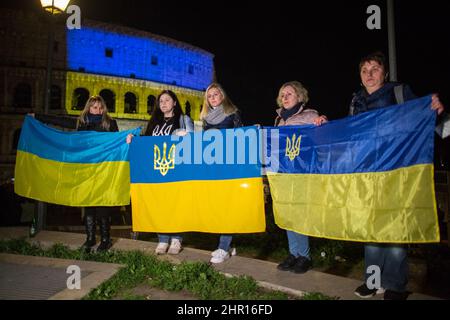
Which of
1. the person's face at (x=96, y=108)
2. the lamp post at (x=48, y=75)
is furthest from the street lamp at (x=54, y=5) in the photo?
the person's face at (x=96, y=108)

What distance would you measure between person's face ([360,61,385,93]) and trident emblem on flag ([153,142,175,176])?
2.64 metres

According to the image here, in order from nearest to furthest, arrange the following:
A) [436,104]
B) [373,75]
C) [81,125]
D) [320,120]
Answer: [436,104]
[373,75]
[320,120]
[81,125]

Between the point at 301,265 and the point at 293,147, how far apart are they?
140 cm

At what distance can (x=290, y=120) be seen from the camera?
4.67 m

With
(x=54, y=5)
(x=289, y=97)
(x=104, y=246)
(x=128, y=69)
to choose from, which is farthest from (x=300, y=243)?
(x=128, y=69)

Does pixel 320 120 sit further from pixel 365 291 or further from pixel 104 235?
pixel 104 235

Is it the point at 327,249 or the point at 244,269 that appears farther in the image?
the point at 327,249

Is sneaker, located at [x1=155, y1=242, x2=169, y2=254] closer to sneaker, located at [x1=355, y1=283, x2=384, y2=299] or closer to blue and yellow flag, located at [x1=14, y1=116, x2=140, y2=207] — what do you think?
blue and yellow flag, located at [x1=14, y1=116, x2=140, y2=207]

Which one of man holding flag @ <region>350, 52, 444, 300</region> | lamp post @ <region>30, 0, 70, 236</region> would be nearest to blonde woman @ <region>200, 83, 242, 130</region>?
man holding flag @ <region>350, 52, 444, 300</region>

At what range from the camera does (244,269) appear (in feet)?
15.2

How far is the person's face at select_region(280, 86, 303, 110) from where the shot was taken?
14.8ft
